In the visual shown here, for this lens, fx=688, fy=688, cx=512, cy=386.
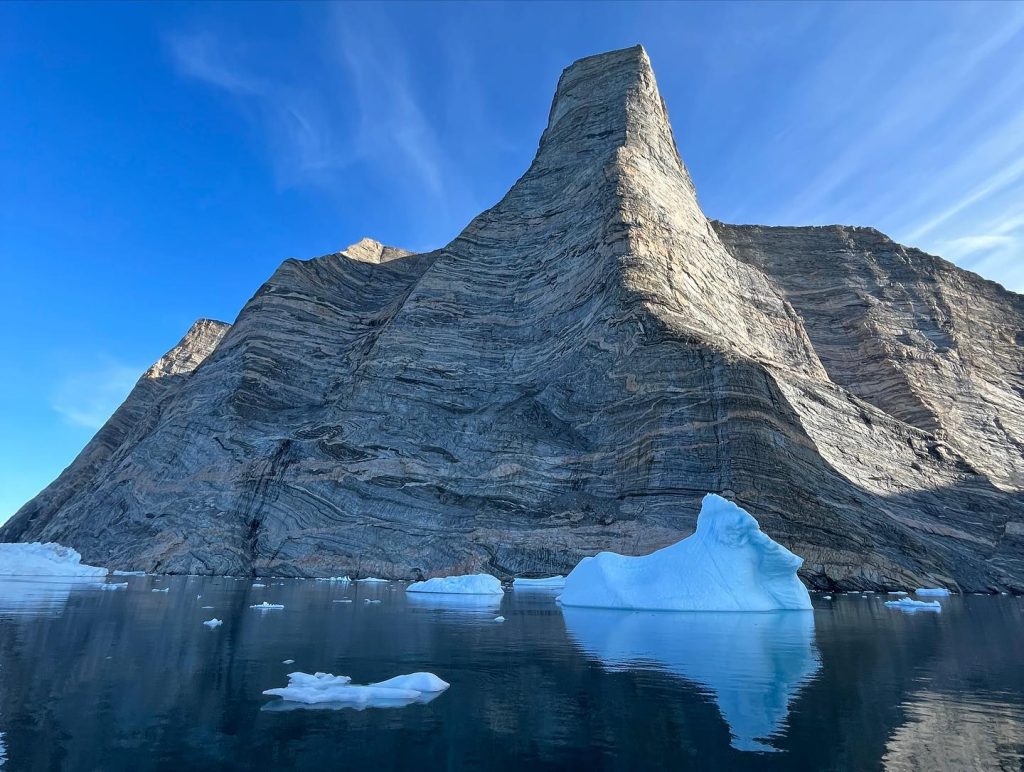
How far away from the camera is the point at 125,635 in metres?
14.6

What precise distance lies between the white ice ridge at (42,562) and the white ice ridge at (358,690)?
137 ft

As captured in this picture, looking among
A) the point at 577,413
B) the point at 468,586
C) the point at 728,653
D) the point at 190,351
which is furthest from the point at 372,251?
the point at 728,653

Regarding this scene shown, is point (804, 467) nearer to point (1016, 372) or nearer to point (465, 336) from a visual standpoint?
point (465, 336)

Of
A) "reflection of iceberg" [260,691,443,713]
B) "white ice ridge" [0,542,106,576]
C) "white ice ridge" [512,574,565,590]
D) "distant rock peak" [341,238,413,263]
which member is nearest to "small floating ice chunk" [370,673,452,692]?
"reflection of iceberg" [260,691,443,713]

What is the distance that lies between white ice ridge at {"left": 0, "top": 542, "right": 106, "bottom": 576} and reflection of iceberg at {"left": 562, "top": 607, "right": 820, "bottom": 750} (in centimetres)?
3852

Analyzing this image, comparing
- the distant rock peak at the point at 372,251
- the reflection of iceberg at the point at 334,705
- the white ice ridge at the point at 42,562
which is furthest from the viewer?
the distant rock peak at the point at 372,251

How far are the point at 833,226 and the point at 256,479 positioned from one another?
235 feet

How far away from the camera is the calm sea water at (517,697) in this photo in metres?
6.45

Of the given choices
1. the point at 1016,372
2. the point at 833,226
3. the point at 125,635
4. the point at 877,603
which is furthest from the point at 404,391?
the point at 1016,372

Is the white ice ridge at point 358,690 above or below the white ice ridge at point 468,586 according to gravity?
below

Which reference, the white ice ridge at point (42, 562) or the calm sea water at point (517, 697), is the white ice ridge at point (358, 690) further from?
the white ice ridge at point (42, 562)

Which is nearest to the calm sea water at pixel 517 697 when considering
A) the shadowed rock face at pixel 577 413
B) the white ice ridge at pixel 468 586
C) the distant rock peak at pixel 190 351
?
the white ice ridge at pixel 468 586

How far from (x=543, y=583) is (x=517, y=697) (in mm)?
28587

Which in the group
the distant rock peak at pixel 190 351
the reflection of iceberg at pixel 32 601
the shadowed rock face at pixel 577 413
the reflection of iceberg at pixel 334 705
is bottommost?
the reflection of iceberg at pixel 334 705
